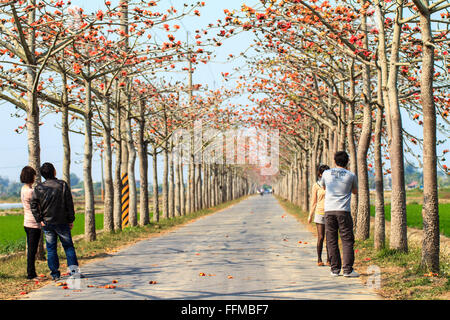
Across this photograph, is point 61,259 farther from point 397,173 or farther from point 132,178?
point 132,178

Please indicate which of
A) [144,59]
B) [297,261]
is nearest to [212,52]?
[144,59]

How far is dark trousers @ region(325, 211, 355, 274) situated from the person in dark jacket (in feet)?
13.3

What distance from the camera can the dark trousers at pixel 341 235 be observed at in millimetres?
9430

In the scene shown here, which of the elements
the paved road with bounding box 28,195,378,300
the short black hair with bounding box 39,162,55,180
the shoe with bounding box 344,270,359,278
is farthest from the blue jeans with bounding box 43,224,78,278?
the shoe with bounding box 344,270,359,278

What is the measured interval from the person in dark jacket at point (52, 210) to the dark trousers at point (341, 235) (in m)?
4.04

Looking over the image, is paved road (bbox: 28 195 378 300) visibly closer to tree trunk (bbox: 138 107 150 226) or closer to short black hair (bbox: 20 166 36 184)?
short black hair (bbox: 20 166 36 184)

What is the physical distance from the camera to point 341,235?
9.49 metres

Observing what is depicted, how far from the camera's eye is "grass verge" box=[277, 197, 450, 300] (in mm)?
7679

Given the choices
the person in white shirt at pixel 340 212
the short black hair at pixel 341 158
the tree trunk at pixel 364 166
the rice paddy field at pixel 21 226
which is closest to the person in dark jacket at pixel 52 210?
the person in white shirt at pixel 340 212

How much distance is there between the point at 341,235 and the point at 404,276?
43.8 inches

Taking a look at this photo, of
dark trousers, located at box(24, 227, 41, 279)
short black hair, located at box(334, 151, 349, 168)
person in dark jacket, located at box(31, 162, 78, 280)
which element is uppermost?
short black hair, located at box(334, 151, 349, 168)

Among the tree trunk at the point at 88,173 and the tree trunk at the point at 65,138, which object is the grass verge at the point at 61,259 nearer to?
the tree trunk at the point at 88,173

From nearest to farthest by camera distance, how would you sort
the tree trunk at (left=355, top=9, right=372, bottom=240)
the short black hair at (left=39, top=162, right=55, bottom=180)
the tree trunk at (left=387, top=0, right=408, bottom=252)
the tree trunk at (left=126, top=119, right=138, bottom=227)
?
1. the short black hair at (left=39, top=162, right=55, bottom=180)
2. the tree trunk at (left=387, top=0, right=408, bottom=252)
3. the tree trunk at (left=355, top=9, right=372, bottom=240)
4. the tree trunk at (left=126, top=119, right=138, bottom=227)

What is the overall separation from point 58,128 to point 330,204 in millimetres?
13301
